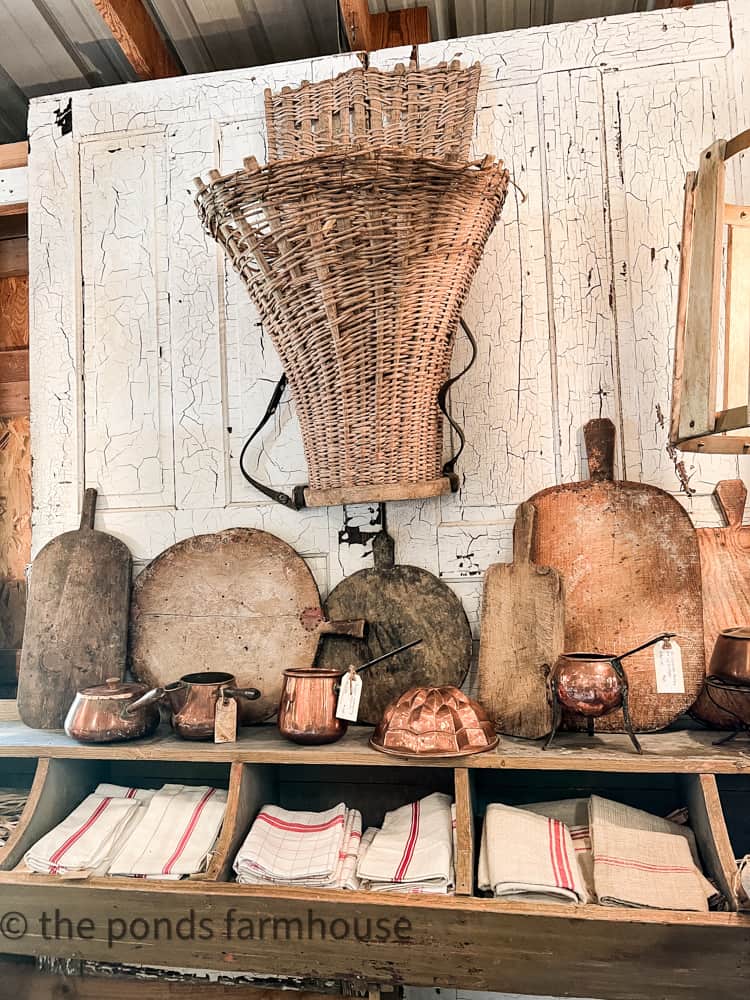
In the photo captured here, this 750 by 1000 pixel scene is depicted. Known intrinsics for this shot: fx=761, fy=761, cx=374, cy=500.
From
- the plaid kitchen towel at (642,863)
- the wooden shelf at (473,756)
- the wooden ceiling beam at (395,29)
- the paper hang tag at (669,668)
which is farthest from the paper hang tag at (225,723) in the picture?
the wooden ceiling beam at (395,29)

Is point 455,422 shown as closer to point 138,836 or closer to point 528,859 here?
point 528,859

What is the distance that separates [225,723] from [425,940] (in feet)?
2.04

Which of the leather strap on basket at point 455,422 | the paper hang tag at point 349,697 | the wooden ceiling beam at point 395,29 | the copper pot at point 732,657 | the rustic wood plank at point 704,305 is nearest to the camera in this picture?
the rustic wood plank at point 704,305

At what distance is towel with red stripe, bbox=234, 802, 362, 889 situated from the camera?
5.02 feet

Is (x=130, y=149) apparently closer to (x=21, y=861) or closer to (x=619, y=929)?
(x=21, y=861)

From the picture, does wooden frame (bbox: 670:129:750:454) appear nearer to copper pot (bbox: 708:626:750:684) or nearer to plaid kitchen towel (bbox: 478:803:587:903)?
copper pot (bbox: 708:626:750:684)

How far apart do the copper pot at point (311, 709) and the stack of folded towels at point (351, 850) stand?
194mm

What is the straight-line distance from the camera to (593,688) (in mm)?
1589

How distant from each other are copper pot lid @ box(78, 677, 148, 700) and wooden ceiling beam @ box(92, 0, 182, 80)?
67.7 inches

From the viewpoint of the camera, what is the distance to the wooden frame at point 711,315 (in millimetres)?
1469

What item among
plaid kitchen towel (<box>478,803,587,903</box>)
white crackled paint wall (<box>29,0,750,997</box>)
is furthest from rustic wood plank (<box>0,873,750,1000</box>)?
white crackled paint wall (<box>29,0,750,997</box>)

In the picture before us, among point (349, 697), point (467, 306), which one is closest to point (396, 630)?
point (349, 697)

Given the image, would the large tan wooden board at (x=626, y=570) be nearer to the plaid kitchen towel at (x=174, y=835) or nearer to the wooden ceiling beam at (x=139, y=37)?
the plaid kitchen towel at (x=174, y=835)

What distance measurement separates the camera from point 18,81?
8.22 ft
